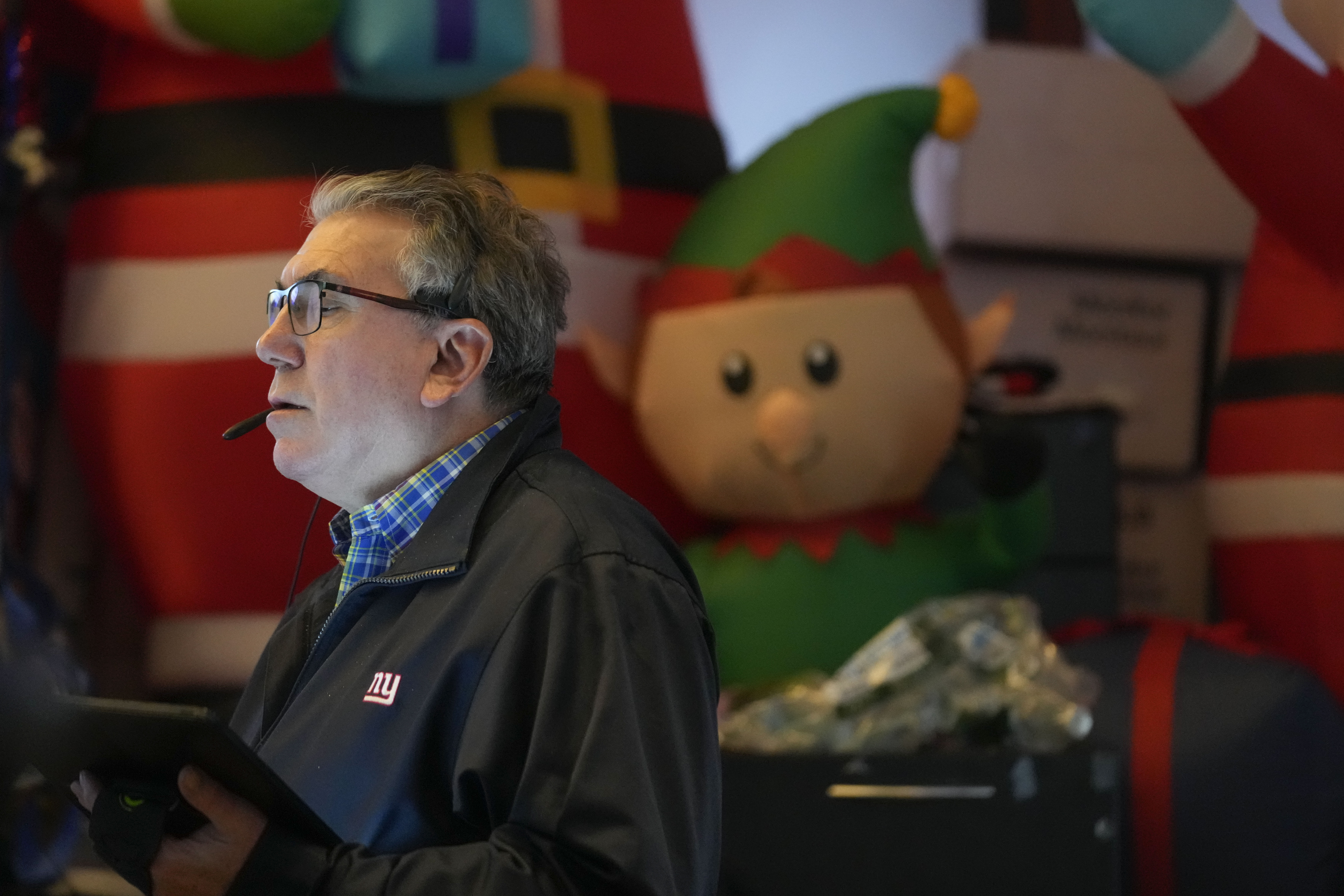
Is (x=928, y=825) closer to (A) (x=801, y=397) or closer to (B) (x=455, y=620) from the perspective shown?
(A) (x=801, y=397)

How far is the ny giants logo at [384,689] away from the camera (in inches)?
35.2

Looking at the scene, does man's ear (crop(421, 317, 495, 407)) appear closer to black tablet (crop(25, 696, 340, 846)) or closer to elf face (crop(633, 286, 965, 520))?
black tablet (crop(25, 696, 340, 846))

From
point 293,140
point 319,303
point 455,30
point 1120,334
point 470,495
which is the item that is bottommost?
point 1120,334

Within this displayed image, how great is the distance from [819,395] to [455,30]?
0.62 metres

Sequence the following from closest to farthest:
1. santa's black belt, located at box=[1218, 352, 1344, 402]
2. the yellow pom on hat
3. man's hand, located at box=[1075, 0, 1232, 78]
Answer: man's hand, located at box=[1075, 0, 1232, 78]
santa's black belt, located at box=[1218, 352, 1344, 402]
the yellow pom on hat

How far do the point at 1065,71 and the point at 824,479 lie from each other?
0.85 metres

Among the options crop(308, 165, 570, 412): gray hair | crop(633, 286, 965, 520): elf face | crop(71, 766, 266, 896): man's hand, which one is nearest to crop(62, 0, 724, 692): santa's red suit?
crop(633, 286, 965, 520): elf face

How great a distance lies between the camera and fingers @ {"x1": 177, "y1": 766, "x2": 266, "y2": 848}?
0.81 m

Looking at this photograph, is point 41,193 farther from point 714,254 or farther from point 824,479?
point 824,479

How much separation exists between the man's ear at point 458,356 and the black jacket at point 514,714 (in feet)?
0.19

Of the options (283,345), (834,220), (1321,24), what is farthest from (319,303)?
(1321,24)

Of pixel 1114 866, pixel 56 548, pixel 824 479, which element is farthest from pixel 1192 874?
pixel 56 548

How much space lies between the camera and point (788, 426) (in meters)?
1.86

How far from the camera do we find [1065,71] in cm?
233
